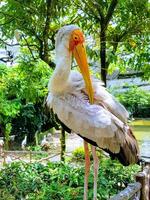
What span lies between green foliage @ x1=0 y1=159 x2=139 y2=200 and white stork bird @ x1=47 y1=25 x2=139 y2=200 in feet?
3.11

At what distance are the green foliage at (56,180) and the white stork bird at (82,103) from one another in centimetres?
95

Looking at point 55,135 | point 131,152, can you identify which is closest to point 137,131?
point 55,135

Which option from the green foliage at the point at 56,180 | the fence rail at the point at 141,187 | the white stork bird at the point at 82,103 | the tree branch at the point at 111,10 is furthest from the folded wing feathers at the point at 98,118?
the tree branch at the point at 111,10

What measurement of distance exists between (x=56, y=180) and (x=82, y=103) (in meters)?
1.57

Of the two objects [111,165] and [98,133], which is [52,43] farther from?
[98,133]

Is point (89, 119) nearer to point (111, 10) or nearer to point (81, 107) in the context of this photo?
point (81, 107)

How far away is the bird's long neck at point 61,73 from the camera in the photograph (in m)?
2.95

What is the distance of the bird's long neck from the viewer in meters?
2.95

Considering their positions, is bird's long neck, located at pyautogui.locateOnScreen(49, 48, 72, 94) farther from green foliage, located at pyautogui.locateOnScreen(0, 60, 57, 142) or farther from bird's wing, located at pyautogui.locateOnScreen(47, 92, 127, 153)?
green foliage, located at pyautogui.locateOnScreen(0, 60, 57, 142)

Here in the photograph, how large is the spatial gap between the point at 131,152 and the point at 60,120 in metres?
0.58

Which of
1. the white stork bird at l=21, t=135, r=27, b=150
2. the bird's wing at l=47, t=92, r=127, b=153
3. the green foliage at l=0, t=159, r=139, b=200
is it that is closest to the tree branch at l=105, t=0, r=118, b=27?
the green foliage at l=0, t=159, r=139, b=200

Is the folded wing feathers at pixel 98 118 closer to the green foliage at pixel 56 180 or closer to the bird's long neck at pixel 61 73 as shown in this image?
the bird's long neck at pixel 61 73

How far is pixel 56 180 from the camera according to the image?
4.30m

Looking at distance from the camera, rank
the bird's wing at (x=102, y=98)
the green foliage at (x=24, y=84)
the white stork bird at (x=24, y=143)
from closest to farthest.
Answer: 1. the bird's wing at (x=102, y=98)
2. the green foliage at (x=24, y=84)
3. the white stork bird at (x=24, y=143)
